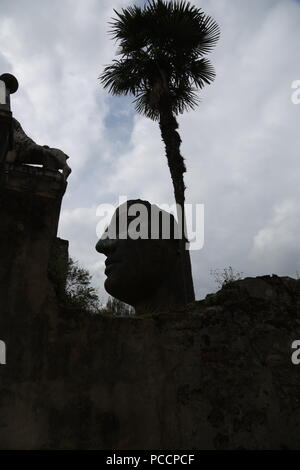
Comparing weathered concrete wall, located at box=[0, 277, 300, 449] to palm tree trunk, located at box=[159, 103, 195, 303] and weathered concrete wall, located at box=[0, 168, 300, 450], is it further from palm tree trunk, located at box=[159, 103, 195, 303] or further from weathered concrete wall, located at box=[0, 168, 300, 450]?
palm tree trunk, located at box=[159, 103, 195, 303]

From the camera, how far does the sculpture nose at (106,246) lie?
235 inches

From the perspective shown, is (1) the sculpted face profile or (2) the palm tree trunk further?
(2) the palm tree trunk

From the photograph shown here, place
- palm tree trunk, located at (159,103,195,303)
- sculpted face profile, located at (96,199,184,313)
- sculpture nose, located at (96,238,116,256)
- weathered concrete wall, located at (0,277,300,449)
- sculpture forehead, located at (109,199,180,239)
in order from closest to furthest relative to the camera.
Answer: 1. weathered concrete wall, located at (0,277,300,449)
2. sculpted face profile, located at (96,199,184,313)
3. sculpture nose, located at (96,238,116,256)
4. sculpture forehead, located at (109,199,180,239)
5. palm tree trunk, located at (159,103,195,303)

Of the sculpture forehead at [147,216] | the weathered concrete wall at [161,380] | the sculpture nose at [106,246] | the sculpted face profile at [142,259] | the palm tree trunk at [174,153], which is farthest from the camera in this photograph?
the palm tree trunk at [174,153]

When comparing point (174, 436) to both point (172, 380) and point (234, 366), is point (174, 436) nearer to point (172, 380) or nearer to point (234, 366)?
point (172, 380)

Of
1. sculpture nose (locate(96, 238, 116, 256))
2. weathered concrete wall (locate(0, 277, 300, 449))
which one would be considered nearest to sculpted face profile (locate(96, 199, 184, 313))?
sculpture nose (locate(96, 238, 116, 256))

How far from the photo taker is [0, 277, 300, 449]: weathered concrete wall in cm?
345

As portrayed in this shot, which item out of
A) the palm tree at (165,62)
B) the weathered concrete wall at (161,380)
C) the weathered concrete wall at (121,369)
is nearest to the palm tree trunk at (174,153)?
the palm tree at (165,62)

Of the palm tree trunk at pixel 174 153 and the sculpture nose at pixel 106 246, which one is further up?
the palm tree trunk at pixel 174 153

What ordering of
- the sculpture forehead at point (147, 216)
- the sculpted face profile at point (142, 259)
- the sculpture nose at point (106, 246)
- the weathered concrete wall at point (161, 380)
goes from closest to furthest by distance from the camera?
1. the weathered concrete wall at point (161, 380)
2. the sculpted face profile at point (142, 259)
3. the sculpture nose at point (106, 246)
4. the sculpture forehead at point (147, 216)

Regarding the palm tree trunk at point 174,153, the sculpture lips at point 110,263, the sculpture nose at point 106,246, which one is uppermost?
the palm tree trunk at point 174,153

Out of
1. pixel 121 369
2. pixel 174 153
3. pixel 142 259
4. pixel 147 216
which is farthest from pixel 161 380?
pixel 174 153

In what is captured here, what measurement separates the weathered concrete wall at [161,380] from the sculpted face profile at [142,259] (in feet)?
5.20

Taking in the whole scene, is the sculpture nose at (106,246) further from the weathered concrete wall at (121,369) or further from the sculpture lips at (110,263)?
the weathered concrete wall at (121,369)
